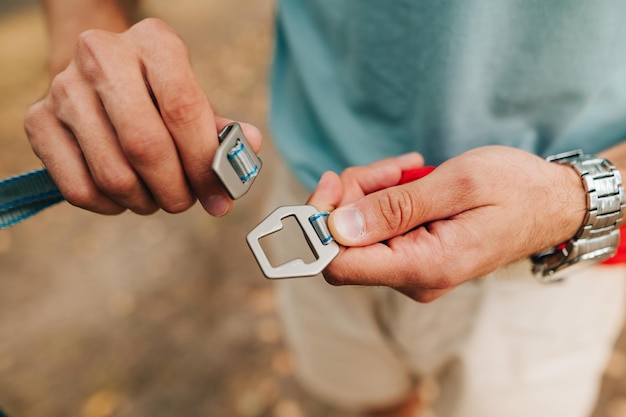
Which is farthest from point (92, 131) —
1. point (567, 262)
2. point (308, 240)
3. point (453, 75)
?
point (567, 262)

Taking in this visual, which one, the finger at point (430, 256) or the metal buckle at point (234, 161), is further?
the finger at point (430, 256)

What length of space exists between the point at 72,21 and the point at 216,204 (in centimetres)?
78

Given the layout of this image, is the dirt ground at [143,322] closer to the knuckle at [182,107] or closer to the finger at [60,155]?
the finger at [60,155]

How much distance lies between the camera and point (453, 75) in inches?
55.4

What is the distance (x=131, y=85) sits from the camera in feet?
3.22

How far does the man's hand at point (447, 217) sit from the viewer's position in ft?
3.74

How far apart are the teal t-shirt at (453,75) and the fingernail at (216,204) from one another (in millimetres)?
707

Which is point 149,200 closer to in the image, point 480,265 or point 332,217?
point 332,217

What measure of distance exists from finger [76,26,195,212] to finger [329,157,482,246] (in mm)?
394

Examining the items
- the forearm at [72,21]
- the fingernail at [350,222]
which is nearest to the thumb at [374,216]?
the fingernail at [350,222]

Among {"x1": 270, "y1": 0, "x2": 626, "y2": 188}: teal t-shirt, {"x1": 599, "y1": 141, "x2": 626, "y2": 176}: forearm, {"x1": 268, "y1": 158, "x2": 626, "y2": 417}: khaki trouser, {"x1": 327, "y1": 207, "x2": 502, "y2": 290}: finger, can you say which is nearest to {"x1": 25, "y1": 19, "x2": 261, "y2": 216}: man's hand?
{"x1": 327, "y1": 207, "x2": 502, "y2": 290}: finger

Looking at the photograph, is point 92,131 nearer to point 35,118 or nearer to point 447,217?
point 35,118

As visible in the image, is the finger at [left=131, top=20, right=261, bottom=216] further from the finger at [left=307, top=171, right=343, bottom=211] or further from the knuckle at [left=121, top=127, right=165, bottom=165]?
the finger at [left=307, top=171, right=343, bottom=211]

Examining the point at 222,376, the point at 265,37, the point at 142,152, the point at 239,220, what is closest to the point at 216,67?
the point at 265,37
